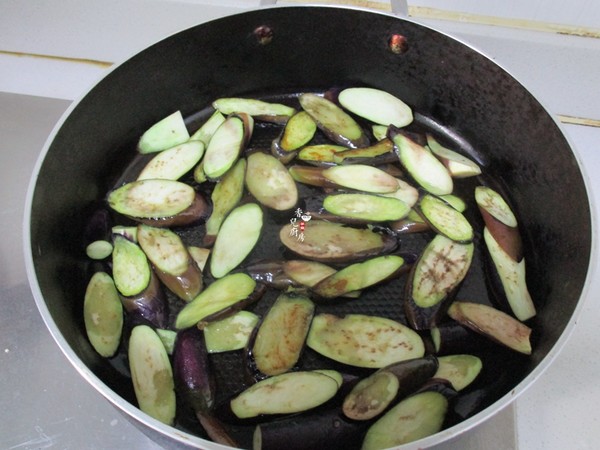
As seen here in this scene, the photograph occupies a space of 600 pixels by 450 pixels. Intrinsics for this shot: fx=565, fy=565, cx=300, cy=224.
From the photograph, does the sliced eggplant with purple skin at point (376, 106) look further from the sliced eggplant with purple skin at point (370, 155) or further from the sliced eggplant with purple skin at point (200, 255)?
the sliced eggplant with purple skin at point (200, 255)

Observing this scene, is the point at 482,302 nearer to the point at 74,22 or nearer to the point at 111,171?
the point at 111,171

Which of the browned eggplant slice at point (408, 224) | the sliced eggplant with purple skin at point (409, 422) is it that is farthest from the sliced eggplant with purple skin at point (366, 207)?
the sliced eggplant with purple skin at point (409, 422)

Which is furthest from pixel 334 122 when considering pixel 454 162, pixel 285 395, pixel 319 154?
Answer: pixel 285 395

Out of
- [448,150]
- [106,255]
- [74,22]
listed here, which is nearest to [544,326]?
[448,150]

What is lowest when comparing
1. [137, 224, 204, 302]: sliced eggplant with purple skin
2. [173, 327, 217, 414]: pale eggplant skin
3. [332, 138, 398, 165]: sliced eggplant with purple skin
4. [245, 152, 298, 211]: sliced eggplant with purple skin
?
[173, 327, 217, 414]: pale eggplant skin

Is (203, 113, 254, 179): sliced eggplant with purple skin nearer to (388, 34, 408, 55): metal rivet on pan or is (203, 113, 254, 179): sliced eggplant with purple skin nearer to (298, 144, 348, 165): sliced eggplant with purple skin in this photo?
(298, 144, 348, 165): sliced eggplant with purple skin

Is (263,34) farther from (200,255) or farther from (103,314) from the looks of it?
(103,314)

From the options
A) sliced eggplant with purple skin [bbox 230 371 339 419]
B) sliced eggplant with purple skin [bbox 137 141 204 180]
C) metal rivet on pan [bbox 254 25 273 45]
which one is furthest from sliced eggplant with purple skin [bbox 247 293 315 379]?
metal rivet on pan [bbox 254 25 273 45]
